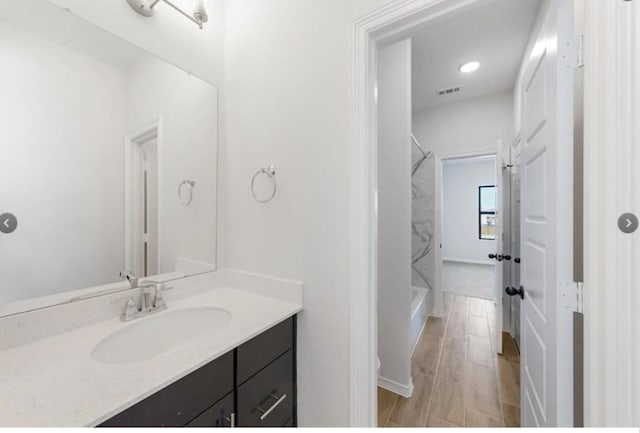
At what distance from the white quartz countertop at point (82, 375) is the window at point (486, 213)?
6.72 metres

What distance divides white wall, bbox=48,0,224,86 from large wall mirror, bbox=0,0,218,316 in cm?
4

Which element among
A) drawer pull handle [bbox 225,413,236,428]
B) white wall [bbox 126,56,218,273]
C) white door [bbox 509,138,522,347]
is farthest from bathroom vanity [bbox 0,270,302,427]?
white door [bbox 509,138,522,347]

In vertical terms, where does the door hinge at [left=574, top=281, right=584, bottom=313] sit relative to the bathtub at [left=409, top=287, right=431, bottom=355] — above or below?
above

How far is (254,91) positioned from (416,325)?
8.02 feet

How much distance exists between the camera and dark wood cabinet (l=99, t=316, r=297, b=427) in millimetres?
660

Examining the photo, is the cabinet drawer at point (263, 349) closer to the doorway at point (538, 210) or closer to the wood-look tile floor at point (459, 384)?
the doorway at point (538, 210)

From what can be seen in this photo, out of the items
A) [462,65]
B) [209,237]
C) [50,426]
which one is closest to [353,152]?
[209,237]

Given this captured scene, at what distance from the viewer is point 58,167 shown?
924 millimetres

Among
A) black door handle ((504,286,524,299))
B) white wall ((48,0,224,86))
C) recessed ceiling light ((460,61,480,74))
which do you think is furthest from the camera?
recessed ceiling light ((460,61,480,74))

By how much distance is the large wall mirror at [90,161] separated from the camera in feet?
2.73

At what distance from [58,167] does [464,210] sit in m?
7.29

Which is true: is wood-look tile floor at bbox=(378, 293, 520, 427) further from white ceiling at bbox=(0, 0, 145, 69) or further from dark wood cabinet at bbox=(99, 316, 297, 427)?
white ceiling at bbox=(0, 0, 145, 69)

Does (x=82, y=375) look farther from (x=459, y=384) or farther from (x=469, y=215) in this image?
(x=469, y=215)

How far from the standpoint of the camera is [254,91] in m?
1.34
